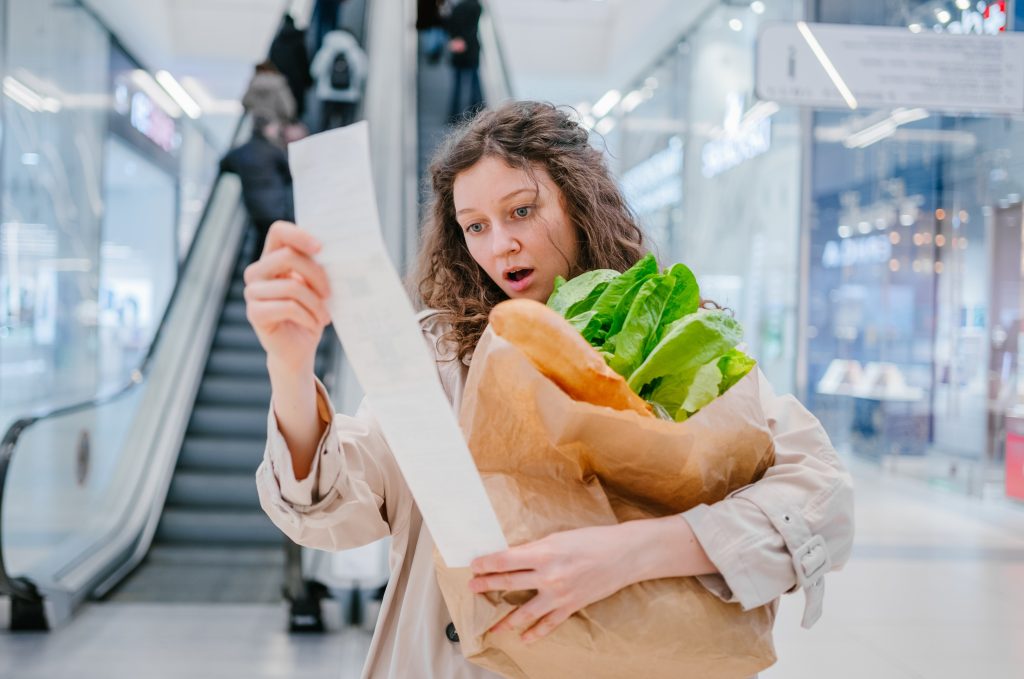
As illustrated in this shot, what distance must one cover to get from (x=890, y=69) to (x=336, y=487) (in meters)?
5.40

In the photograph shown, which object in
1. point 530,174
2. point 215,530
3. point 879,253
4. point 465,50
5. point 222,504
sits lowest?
point 215,530

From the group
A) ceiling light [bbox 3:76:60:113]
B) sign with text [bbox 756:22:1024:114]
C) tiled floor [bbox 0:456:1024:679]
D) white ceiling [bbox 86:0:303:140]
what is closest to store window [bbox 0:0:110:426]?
ceiling light [bbox 3:76:60:113]

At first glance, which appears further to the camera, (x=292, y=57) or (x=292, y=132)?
(x=292, y=57)

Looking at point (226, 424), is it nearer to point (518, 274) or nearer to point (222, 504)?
point (222, 504)

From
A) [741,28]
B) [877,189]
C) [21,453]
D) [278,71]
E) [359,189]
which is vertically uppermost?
[741,28]

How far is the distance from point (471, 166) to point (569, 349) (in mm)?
575

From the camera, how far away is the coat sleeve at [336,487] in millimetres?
1046

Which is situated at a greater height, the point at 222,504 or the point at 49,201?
the point at 49,201

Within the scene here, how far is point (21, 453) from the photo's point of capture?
4.89 metres

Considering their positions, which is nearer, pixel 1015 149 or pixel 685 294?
pixel 685 294

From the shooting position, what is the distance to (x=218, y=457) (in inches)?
272

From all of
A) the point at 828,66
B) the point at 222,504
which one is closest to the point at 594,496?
the point at 828,66

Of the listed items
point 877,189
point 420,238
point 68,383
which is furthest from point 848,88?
point 68,383

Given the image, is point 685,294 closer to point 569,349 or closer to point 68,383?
point 569,349
